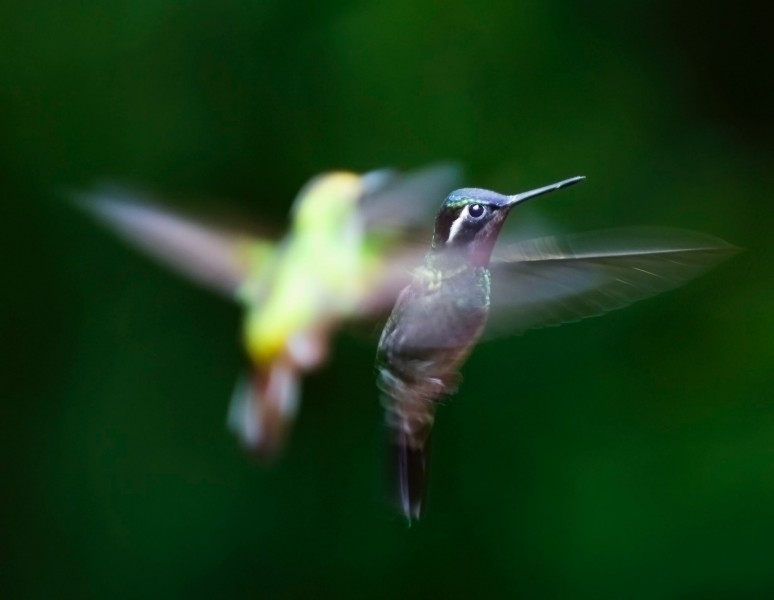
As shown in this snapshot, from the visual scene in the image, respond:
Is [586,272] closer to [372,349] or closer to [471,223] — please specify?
[471,223]

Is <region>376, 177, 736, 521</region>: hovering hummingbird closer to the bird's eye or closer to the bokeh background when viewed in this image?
the bird's eye

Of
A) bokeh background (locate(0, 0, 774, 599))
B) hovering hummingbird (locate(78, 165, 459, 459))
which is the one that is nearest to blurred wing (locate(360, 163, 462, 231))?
hovering hummingbird (locate(78, 165, 459, 459))

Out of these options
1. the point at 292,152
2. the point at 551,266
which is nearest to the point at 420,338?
the point at 551,266

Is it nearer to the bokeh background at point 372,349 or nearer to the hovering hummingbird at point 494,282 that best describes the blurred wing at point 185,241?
the hovering hummingbird at point 494,282

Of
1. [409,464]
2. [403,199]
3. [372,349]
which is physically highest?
[372,349]

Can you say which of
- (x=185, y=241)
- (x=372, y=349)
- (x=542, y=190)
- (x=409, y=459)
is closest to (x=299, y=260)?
(x=185, y=241)

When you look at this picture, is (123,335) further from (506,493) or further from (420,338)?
(420,338)
